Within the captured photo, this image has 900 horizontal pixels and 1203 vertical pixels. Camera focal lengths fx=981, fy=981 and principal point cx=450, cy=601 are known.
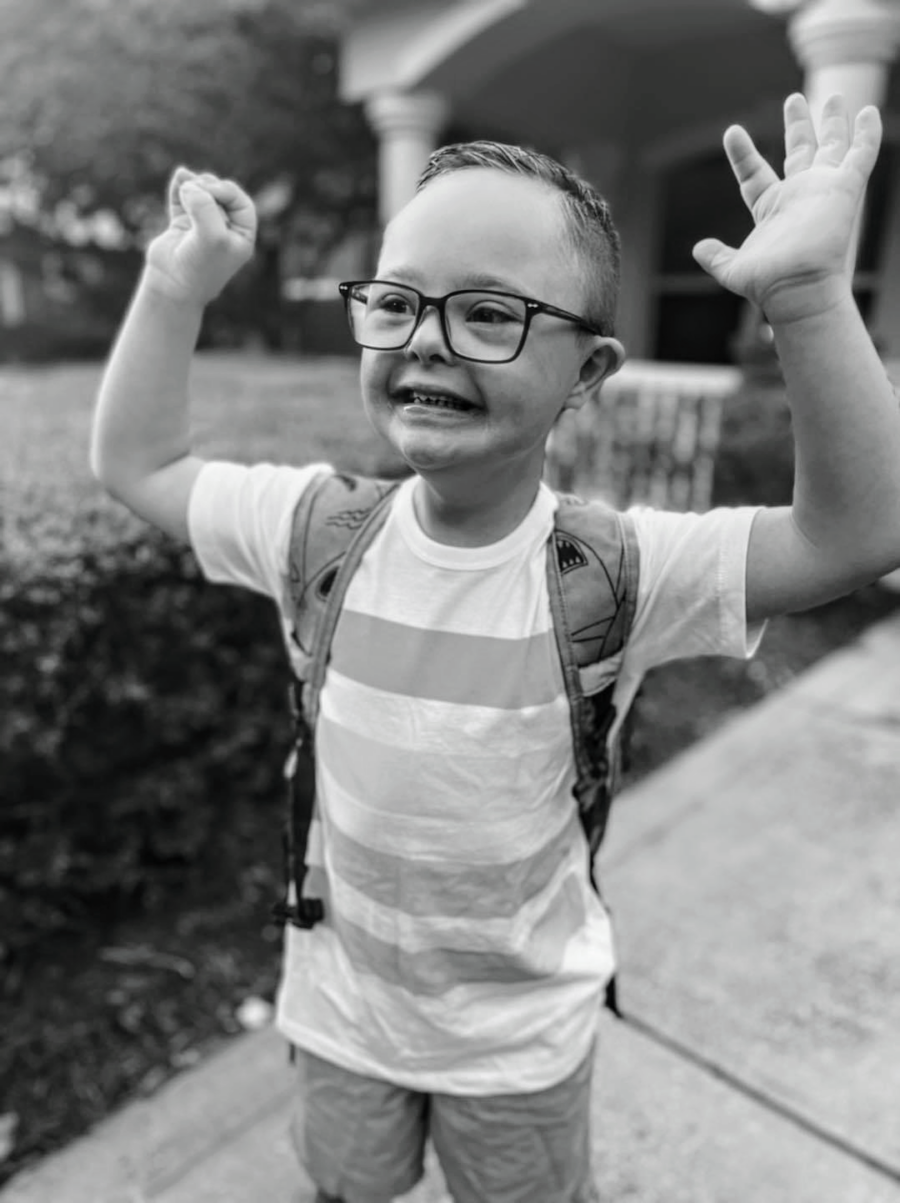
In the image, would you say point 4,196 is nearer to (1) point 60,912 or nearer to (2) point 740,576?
(1) point 60,912

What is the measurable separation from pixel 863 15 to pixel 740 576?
4877 millimetres

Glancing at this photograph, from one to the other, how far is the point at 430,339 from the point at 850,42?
4.97 meters

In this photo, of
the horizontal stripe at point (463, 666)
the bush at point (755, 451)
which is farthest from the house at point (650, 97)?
the horizontal stripe at point (463, 666)

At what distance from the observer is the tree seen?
29.0 ft

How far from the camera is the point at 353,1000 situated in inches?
52.6

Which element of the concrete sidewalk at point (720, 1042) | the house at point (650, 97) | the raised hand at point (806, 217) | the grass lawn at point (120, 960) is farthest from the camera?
the house at point (650, 97)

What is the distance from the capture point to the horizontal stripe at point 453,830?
120cm

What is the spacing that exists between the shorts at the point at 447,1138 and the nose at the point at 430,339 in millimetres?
971

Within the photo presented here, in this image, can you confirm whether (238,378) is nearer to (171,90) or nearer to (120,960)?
(120,960)

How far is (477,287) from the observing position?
0.98 meters

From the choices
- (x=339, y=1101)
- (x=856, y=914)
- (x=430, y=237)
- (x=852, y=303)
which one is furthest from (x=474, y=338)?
(x=856, y=914)

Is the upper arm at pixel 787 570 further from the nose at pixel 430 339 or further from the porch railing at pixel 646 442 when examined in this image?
the porch railing at pixel 646 442

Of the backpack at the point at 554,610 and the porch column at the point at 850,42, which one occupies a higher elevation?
the porch column at the point at 850,42

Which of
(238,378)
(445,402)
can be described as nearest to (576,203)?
(445,402)
